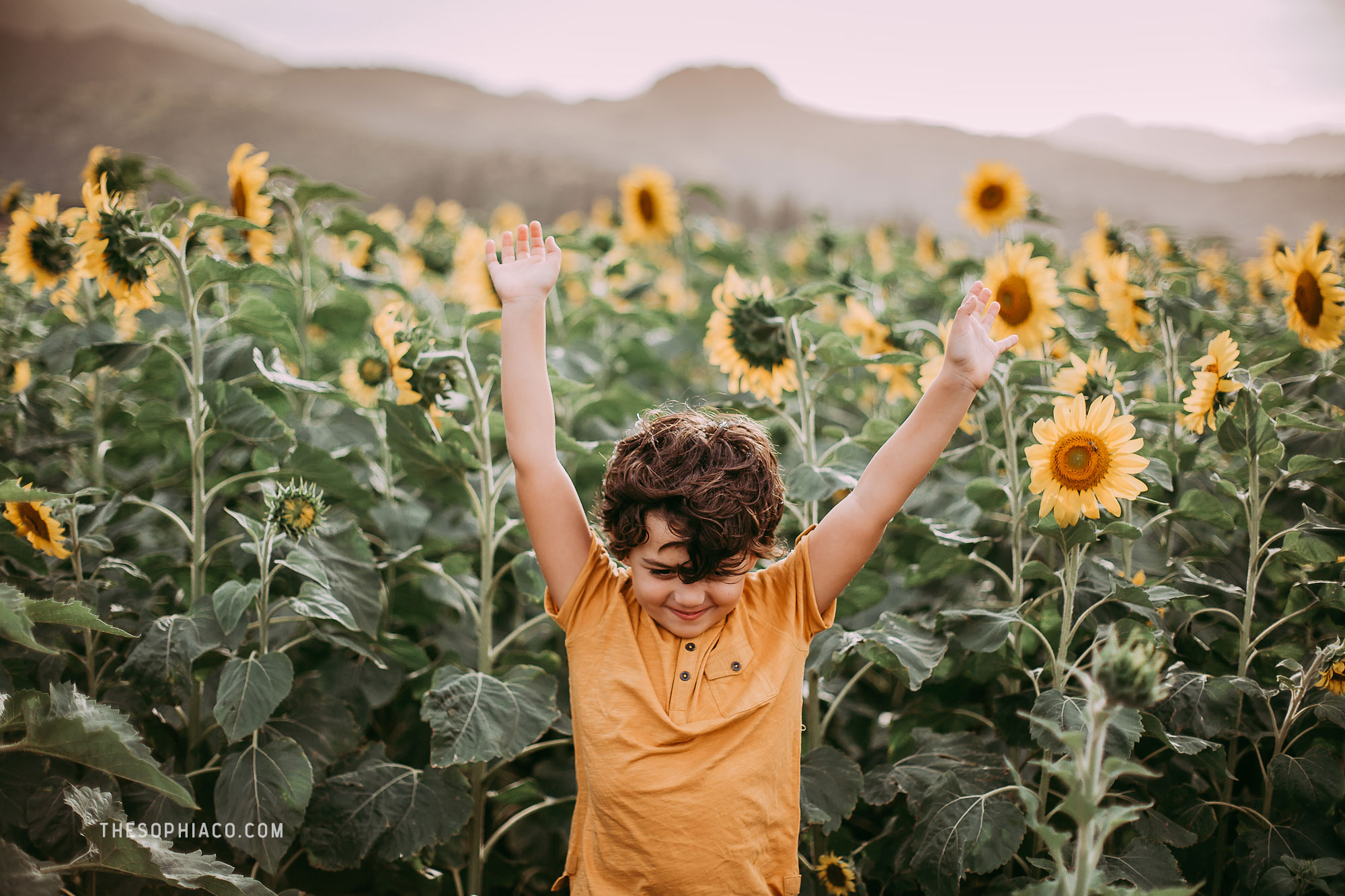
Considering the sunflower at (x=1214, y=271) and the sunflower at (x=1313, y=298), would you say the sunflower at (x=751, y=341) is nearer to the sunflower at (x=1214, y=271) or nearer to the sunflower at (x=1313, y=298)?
the sunflower at (x=1313, y=298)

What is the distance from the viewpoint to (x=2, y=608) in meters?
1.16

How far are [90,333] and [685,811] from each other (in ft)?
6.83

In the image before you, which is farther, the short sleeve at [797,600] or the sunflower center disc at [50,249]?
→ the sunflower center disc at [50,249]

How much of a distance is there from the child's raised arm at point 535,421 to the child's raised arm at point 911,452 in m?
0.43

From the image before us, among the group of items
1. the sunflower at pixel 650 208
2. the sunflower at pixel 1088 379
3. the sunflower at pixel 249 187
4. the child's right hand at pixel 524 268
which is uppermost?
the sunflower at pixel 650 208

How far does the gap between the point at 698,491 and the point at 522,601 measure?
129 centimetres

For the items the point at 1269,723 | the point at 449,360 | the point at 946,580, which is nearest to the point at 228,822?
the point at 449,360

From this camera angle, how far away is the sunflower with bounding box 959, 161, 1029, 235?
137 inches

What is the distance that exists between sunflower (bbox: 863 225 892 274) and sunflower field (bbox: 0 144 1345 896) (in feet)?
7.70

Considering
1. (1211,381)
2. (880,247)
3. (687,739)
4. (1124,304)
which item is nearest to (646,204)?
(880,247)

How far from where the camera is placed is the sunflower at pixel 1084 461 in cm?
151

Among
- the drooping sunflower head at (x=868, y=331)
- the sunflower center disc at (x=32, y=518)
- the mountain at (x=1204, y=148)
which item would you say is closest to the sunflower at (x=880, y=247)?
the mountain at (x=1204, y=148)

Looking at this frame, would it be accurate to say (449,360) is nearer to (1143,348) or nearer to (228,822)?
(228,822)

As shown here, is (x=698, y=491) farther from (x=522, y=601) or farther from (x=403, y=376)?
(x=522, y=601)
